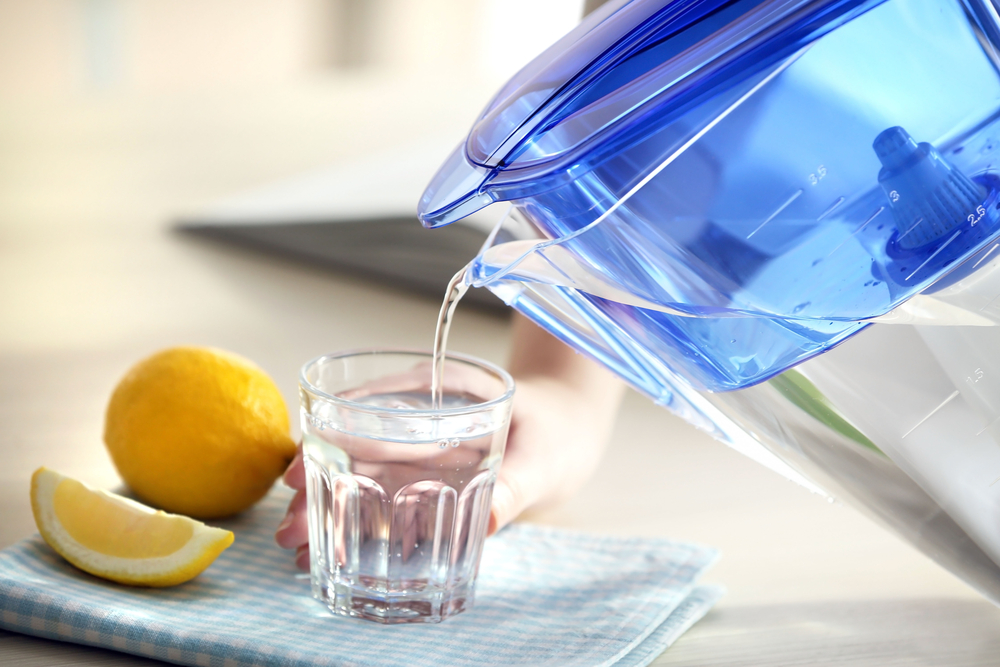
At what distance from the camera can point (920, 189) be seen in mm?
413

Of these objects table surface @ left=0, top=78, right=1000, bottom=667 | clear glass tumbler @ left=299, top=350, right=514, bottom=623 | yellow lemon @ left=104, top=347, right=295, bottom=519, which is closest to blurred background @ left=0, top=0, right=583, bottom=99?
table surface @ left=0, top=78, right=1000, bottom=667

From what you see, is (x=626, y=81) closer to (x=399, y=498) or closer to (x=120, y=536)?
(x=399, y=498)

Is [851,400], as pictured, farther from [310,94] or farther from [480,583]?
[310,94]

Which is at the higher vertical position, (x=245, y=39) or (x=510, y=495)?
(x=245, y=39)

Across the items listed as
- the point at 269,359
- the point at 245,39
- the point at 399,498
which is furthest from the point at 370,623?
the point at 245,39

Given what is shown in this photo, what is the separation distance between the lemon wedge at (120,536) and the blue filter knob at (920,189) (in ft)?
1.16

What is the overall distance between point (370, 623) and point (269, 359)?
1.31 feet

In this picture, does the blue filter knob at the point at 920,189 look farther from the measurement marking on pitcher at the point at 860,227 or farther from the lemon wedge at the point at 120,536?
the lemon wedge at the point at 120,536

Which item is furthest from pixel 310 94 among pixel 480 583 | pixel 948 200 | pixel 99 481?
pixel 948 200

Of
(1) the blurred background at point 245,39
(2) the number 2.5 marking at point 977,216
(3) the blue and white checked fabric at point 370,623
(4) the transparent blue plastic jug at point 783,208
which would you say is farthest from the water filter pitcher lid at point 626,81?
(1) the blurred background at point 245,39

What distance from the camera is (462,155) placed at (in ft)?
1.41

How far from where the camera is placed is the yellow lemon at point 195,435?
1.98 ft

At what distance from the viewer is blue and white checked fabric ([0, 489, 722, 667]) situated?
0.46 meters

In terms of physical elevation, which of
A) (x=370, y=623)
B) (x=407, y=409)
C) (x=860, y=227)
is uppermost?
(x=860, y=227)
